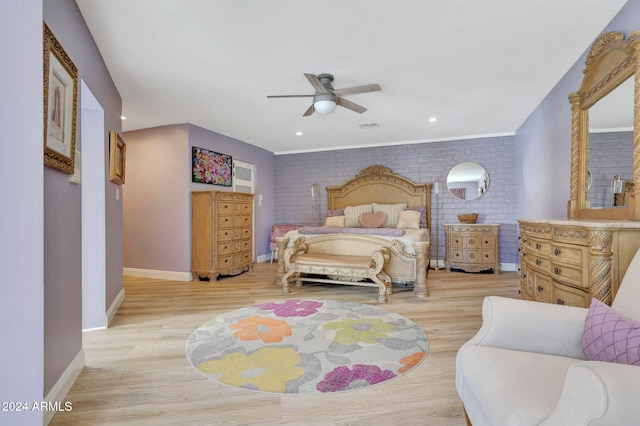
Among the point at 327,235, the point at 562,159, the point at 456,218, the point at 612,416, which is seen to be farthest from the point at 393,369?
the point at 456,218

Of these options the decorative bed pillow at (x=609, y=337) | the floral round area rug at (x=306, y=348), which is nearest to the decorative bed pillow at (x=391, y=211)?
the floral round area rug at (x=306, y=348)

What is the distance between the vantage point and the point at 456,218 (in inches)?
223

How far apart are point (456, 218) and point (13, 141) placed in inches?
236

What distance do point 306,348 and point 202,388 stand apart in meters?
0.79

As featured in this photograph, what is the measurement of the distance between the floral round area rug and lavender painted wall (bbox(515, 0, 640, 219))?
89.2 inches

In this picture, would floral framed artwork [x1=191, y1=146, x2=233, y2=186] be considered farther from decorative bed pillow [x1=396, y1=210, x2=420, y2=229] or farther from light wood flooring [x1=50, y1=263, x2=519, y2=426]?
decorative bed pillow [x1=396, y1=210, x2=420, y2=229]

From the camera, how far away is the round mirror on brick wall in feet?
18.0

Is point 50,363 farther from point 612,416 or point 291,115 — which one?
point 291,115

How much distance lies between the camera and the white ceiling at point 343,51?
6.82 ft

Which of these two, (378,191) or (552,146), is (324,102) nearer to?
(552,146)

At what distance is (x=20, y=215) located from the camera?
83cm

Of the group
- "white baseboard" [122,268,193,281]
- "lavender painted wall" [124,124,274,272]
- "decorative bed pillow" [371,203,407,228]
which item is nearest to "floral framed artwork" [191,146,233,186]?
"lavender painted wall" [124,124,274,272]

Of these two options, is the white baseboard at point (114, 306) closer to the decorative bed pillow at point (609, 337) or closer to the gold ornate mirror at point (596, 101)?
the decorative bed pillow at point (609, 337)

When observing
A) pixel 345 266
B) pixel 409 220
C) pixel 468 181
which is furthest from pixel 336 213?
pixel 468 181
